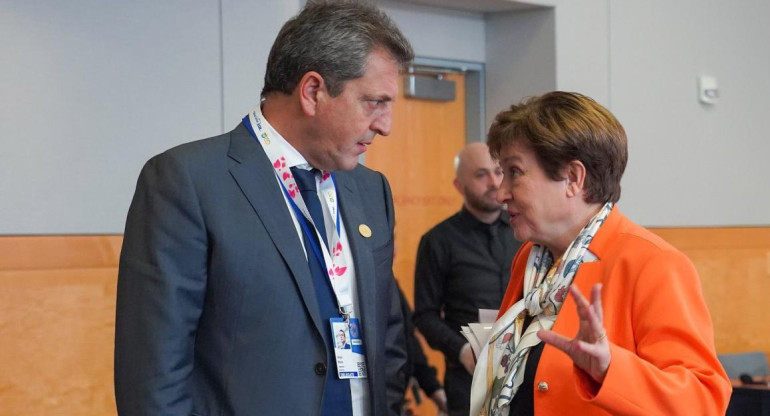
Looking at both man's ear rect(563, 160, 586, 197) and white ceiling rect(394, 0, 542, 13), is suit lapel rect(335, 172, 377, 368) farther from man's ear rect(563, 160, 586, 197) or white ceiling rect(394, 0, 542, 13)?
white ceiling rect(394, 0, 542, 13)

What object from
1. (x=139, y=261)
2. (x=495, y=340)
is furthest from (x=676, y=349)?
(x=139, y=261)

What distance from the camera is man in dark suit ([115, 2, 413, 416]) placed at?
2012 mm

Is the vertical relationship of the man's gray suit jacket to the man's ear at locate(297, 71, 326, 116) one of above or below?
below

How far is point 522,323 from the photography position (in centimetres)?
232

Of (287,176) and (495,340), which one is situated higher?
(287,176)

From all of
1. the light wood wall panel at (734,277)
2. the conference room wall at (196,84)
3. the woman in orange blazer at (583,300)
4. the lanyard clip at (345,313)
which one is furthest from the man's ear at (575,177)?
the light wood wall panel at (734,277)

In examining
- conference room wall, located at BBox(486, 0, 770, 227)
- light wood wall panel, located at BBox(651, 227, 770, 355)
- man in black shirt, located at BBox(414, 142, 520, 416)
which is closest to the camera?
man in black shirt, located at BBox(414, 142, 520, 416)

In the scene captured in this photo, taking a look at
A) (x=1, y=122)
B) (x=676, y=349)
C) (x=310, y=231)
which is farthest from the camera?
(x=1, y=122)

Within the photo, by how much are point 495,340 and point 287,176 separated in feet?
2.12

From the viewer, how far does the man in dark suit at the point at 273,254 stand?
6.60 feet

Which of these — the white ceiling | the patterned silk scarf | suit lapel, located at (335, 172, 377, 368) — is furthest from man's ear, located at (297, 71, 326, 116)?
the white ceiling

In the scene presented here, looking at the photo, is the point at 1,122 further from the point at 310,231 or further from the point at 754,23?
the point at 754,23

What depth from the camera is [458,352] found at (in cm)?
416

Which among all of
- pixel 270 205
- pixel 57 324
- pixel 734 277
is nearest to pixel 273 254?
pixel 270 205
